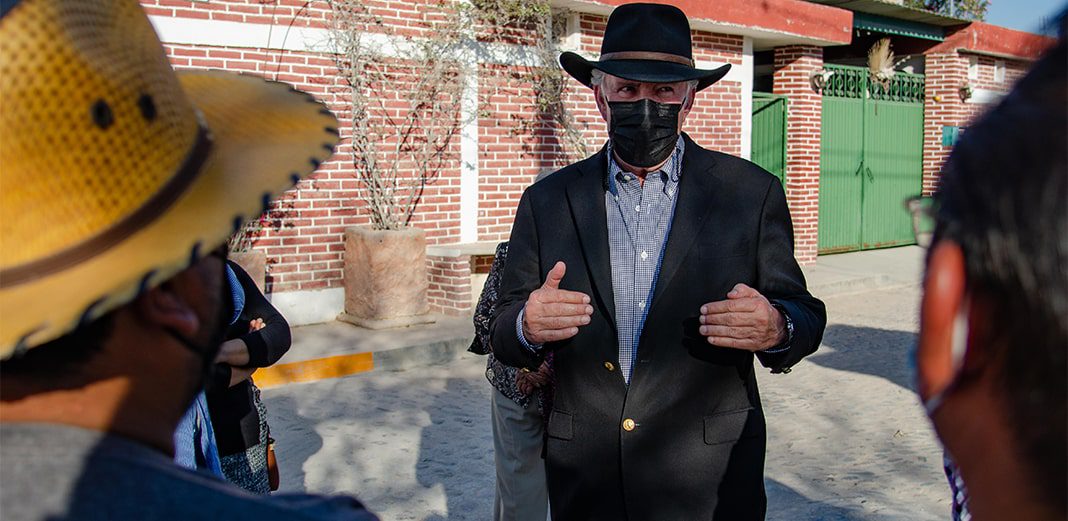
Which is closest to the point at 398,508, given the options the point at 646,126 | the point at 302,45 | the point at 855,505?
the point at 855,505

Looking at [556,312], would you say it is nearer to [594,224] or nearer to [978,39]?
[594,224]

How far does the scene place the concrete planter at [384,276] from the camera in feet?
28.3

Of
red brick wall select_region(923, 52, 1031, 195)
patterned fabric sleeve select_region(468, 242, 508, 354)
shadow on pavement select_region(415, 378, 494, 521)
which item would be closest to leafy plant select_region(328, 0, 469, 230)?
shadow on pavement select_region(415, 378, 494, 521)

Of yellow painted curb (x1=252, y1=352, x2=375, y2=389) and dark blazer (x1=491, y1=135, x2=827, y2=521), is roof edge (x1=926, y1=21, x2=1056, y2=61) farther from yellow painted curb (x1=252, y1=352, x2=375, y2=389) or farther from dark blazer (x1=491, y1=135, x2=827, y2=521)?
dark blazer (x1=491, y1=135, x2=827, y2=521)

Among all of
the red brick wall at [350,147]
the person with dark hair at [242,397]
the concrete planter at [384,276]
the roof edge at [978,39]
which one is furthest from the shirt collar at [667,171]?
the roof edge at [978,39]

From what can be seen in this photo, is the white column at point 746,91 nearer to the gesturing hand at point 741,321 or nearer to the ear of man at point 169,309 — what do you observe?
the gesturing hand at point 741,321

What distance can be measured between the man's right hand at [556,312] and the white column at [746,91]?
1026 centimetres

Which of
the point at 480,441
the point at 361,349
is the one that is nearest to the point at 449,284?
the point at 361,349

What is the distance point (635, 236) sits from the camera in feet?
8.71

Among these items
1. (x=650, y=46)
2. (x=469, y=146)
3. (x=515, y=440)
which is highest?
(x=469, y=146)

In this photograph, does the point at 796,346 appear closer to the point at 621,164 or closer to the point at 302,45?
the point at 621,164

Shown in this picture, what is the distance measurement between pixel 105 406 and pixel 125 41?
0.41 m

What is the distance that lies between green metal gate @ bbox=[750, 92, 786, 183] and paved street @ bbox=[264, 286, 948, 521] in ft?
17.4

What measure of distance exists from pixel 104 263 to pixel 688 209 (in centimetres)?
185
